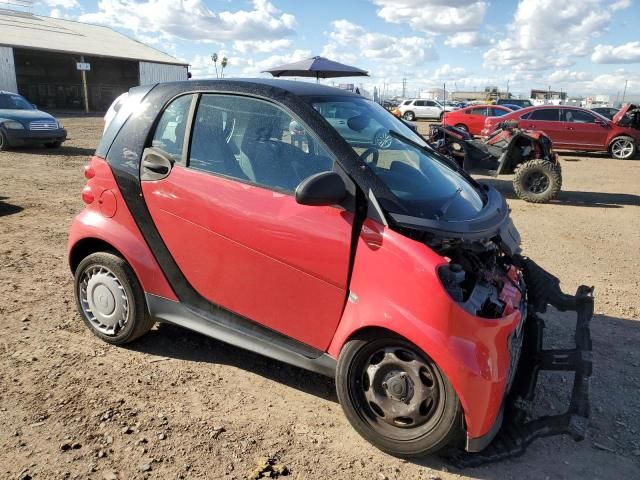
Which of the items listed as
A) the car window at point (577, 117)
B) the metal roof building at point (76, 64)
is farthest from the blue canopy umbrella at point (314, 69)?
the metal roof building at point (76, 64)

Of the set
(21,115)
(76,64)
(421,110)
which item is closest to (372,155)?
(21,115)

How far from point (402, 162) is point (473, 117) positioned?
60.9 ft

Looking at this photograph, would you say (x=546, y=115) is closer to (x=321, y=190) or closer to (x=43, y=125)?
(x=43, y=125)

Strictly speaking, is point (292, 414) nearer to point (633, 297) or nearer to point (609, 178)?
point (633, 297)

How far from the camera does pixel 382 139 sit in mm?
3117

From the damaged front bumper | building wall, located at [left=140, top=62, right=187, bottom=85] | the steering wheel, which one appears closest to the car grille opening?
the steering wheel

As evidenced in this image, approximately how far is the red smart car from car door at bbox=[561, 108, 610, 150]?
14.3 m

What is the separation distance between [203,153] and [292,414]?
159 cm

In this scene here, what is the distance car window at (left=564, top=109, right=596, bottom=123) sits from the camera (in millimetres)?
15570

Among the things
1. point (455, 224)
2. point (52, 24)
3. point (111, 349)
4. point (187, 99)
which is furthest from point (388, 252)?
point (52, 24)

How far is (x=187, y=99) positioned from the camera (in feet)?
10.2

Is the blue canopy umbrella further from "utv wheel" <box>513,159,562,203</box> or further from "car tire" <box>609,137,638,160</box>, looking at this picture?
"utv wheel" <box>513,159,562,203</box>

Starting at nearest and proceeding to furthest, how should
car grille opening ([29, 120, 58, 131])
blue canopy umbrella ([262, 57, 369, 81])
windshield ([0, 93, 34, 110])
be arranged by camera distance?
car grille opening ([29, 120, 58, 131])
windshield ([0, 93, 34, 110])
blue canopy umbrella ([262, 57, 369, 81])

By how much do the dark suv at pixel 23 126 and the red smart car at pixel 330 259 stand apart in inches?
439
